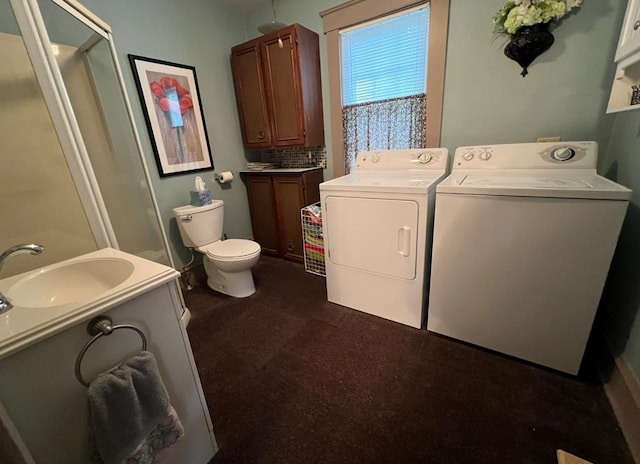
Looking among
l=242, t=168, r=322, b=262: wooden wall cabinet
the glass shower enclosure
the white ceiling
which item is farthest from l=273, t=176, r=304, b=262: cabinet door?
the white ceiling

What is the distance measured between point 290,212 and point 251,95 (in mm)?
1193

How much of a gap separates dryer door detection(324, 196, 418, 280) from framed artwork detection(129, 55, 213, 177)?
56.9 inches

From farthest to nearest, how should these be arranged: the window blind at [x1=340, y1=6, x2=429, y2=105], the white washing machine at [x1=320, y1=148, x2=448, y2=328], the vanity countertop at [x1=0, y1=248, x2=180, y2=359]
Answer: the window blind at [x1=340, y1=6, x2=429, y2=105] < the white washing machine at [x1=320, y1=148, x2=448, y2=328] < the vanity countertop at [x1=0, y1=248, x2=180, y2=359]

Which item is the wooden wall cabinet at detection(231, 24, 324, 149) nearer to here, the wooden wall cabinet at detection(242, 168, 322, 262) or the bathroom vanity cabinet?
the wooden wall cabinet at detection(242, 168, 322, 262)

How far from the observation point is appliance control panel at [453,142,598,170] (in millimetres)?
1427

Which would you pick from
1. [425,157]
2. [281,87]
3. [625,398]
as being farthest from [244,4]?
[625,398]

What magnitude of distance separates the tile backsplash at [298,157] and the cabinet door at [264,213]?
36 cm

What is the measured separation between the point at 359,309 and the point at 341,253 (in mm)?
448

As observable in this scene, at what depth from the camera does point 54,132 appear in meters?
1.16

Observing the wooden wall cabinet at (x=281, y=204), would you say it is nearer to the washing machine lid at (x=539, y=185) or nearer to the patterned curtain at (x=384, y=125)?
A: the patterned curtain at (x=384, y=125)

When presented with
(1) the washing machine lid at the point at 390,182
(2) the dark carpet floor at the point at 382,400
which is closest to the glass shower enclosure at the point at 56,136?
(2) the dark carpet floor at the point at 382,400

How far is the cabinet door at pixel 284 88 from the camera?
2193mm

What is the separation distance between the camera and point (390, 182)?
1.67 metres

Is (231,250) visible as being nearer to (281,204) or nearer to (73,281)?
(281,204)
